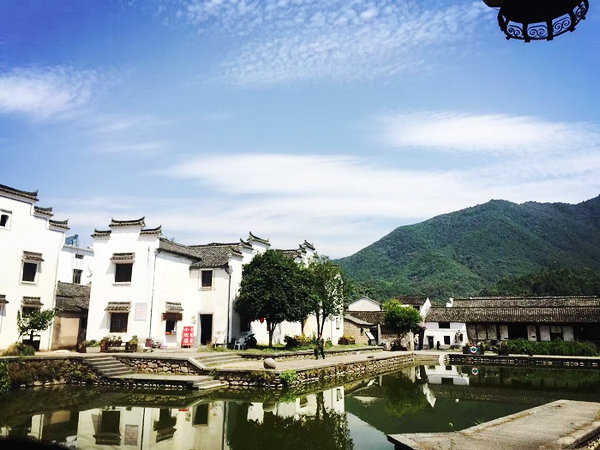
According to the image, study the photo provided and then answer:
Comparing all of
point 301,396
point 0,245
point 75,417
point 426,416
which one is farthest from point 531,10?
point 0,245

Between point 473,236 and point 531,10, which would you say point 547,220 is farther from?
point 531,10

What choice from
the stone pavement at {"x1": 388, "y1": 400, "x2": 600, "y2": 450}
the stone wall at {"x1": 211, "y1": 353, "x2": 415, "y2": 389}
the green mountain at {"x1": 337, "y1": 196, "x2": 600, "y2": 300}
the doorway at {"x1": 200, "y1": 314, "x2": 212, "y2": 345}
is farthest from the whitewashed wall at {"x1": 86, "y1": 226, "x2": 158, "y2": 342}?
the green mountain at {"x1": 337, "y1": 196, "x2": 600, "y2": 300}

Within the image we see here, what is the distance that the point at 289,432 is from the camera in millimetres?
10383

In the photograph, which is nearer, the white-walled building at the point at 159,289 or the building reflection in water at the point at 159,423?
the building reflection in water at the point at 159,423

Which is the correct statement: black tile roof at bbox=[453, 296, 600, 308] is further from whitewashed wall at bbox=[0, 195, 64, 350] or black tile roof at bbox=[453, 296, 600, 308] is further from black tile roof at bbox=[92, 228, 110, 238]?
whitewashed wall at bbox=[0, 195, 64, 350]

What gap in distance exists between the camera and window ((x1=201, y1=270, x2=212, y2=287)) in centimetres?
2708

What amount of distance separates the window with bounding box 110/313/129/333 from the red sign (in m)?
3.16

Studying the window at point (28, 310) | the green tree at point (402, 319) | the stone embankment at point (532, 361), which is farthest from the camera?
the green tree at point (402, 319)

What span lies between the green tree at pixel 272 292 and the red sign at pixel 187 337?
2832 mm

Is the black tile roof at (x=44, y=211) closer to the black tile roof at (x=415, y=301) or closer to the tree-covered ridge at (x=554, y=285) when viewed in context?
the black tile roof at (x=415, y=301)

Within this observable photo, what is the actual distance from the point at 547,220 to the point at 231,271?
106 m

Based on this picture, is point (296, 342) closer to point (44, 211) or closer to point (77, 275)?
point (44, 211)

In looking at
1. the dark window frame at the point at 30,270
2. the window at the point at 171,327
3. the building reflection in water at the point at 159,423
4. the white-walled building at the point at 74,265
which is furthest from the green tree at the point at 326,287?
the white-walled building at the point at 74,265

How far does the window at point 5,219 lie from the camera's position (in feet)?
69.7
